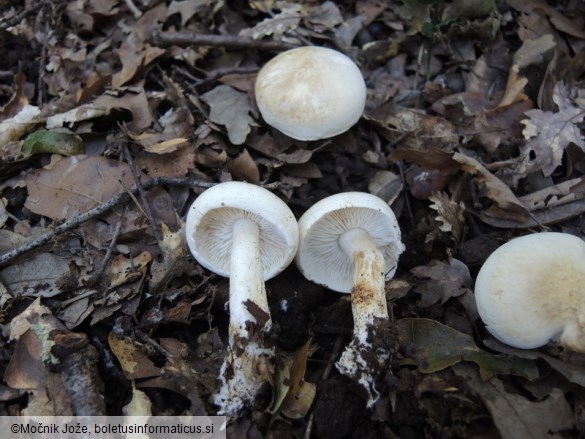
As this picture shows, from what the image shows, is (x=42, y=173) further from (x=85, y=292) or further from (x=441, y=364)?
(x=441, y=364)

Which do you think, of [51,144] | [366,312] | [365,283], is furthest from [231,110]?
[366,312]

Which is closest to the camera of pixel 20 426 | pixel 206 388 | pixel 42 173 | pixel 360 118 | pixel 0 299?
pixel 20 426

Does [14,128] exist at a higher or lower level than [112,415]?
higher

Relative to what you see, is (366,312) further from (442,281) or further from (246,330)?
(246,330)

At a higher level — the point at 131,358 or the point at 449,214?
the point at 449,214

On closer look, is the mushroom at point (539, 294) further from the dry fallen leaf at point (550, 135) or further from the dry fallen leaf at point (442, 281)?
the dry fallen leaf at point (550, 135)

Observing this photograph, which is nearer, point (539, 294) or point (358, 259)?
point (539, 294)

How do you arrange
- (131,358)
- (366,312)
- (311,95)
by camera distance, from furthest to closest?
1. (311,95)
2. (366,312)
3. (131,358)

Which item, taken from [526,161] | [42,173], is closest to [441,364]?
[526,161]
